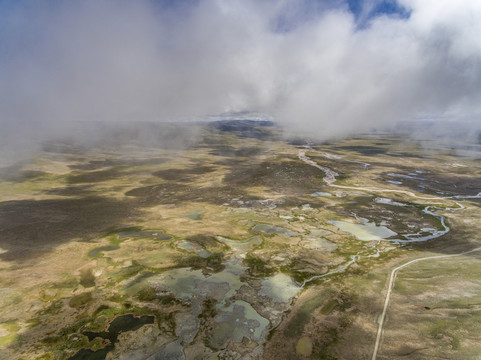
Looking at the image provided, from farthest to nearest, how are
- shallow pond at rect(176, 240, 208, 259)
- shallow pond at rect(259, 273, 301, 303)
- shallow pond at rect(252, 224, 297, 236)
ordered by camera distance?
shallow pond at rect(252, 224, 297, 236)
shallow pond at rect(176, 240, 208, 259)
shallow pond at rect(259, 273, 301, 303)

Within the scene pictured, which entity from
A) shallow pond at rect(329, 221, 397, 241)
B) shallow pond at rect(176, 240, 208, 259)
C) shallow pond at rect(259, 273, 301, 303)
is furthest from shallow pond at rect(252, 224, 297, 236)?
shallow pond at rect(259, 273, 301, 303)

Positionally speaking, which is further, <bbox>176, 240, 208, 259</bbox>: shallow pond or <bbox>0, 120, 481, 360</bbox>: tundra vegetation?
<bbox>176, 240, 208, 259</bbox>: shallow pond

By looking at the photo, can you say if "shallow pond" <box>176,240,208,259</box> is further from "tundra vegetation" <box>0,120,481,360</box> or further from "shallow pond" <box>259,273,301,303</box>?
"shallow pond" <box>259,273,301,303</box>

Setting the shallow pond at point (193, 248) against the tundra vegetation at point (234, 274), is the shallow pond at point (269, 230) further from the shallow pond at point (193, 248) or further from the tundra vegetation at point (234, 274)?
the shallow pond at point (193, 248)

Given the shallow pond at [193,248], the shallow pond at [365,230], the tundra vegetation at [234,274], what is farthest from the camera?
the shallow pond at [365,230]

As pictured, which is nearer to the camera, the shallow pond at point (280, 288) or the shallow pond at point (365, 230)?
the shallow pond at point (280, 288)

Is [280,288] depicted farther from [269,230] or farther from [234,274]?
[269,230]

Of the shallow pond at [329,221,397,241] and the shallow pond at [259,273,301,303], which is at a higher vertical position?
the shallow pond at [329,221,397,241]

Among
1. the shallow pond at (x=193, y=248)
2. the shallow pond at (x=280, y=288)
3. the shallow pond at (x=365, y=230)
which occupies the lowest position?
the shallow pond at (x=280, y=288)

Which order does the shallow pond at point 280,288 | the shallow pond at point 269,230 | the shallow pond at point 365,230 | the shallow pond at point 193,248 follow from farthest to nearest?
1. the shallow pond at point 269,230
2. the shallow pond at point 365,230
3. the shallow pond at point 193,248
4. the shallow pond at point 280,288

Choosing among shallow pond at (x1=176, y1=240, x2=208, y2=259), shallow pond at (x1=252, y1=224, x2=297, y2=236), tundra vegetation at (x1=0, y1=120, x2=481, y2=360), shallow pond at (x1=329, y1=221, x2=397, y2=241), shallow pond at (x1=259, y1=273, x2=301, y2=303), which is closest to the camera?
tundra vegetation at (x1=0, y1=120, x2=481, y2=360)

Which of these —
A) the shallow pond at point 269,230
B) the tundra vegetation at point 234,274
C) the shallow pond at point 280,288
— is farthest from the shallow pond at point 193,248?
the shallow pond at point 269,230
